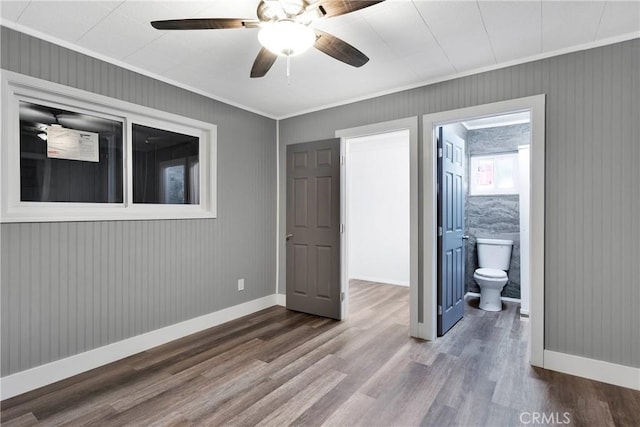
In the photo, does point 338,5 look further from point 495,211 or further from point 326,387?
point 495,211

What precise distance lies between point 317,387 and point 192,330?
1.63 meters

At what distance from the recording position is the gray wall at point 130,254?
7.23ft

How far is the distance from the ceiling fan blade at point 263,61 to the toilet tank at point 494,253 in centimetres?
380

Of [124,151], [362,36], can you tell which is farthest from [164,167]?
[362,36]

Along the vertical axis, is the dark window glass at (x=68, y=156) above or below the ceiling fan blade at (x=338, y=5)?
below

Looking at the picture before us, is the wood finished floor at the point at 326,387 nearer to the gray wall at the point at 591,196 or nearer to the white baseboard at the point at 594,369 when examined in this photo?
the white baseboard at the point at 594,369

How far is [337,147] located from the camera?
3.62 m

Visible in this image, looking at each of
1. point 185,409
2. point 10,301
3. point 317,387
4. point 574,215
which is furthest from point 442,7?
point 10,301

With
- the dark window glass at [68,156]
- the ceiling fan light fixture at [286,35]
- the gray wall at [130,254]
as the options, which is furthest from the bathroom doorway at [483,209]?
the dark window glass at [68,156]

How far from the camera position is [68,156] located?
2.48 metres

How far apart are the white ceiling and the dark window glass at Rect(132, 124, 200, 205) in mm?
558

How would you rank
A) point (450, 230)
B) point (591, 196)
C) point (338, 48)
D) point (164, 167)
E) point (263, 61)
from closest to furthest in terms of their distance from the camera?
1. point (338, 48)
2. point (263, 61)
3. point (591, 196)
4. point (164, 167)
5. point (450, 230)

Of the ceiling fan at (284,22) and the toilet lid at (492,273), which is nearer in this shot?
the ceiling fan at (284,22)

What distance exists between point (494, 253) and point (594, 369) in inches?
85.4
